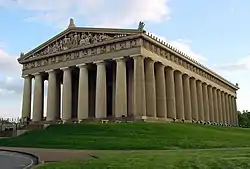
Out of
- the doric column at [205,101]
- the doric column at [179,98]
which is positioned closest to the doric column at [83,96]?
the doric column at [179,98]

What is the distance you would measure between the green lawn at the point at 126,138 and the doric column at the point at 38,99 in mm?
23577

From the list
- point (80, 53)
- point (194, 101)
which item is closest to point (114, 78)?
point (80, 53)

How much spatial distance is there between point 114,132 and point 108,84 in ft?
109

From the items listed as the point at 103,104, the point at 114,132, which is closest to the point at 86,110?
the point at 103,104

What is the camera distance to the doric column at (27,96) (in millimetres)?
73750

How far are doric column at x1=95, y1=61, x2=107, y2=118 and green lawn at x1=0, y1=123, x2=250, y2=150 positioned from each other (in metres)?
12.2

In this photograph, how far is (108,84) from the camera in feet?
243

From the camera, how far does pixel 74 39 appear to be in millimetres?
67438

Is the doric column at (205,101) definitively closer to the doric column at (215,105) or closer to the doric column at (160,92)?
the doric column at (215,105)

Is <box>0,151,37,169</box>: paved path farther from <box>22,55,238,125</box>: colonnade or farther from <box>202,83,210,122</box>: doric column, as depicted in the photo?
<box>202,83,210,122</box>: doric column

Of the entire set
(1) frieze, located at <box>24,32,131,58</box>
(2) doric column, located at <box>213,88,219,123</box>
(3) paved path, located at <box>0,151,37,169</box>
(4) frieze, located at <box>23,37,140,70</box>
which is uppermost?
(1) frieze, located at <box>24,32,131,58</box>

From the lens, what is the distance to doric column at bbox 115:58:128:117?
56.8 meters

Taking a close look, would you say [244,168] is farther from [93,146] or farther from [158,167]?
[93,146]

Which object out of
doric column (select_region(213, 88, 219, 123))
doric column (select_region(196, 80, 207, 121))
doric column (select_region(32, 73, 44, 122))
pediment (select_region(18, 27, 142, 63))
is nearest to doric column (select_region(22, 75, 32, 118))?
doric column (select_region(32, 73, 44, 122))
